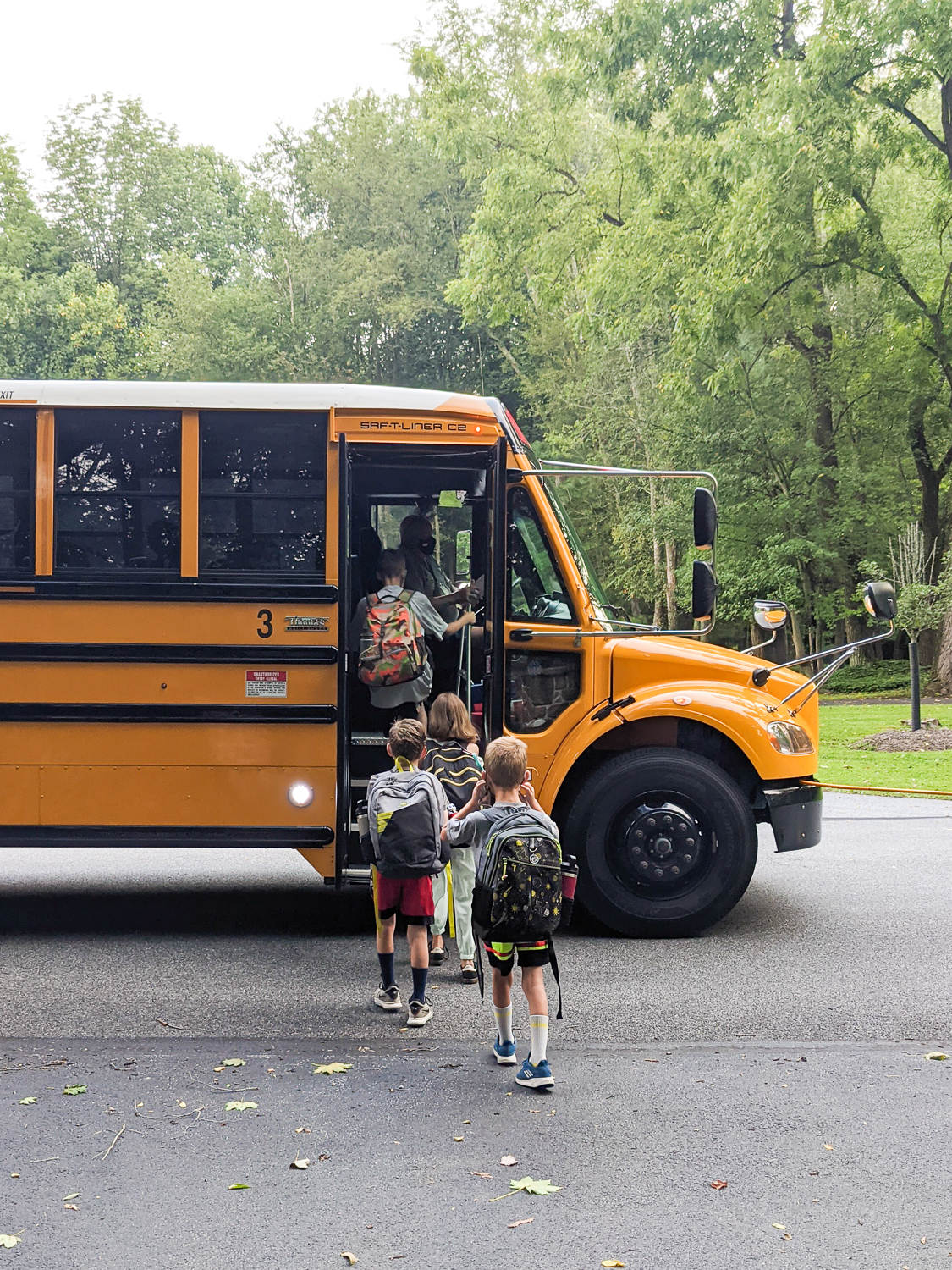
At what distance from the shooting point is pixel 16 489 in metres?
6.94

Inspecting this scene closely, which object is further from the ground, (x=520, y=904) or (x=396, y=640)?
(x=396, y=640)

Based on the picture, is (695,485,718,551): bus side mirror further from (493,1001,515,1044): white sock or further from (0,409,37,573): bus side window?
(0,409,37,573): bus side window

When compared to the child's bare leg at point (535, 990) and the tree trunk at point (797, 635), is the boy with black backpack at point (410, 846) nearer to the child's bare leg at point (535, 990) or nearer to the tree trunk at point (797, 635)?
the child's bare leg at point (535, 990)

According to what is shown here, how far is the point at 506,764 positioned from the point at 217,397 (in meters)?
3.01

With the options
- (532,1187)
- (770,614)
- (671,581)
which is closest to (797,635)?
(671,581)

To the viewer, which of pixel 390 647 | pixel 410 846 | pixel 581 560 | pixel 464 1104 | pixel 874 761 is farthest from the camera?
pixel 874 761

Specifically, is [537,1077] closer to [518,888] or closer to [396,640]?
[518,888]

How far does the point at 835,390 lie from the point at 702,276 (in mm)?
8057

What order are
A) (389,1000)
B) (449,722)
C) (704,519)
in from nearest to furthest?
1. (389,1000)
2. (449,722)
3. (704,519)

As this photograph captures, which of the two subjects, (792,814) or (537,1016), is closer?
(537,1016)

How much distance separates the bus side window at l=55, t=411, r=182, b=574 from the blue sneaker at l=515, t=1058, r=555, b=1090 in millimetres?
3337

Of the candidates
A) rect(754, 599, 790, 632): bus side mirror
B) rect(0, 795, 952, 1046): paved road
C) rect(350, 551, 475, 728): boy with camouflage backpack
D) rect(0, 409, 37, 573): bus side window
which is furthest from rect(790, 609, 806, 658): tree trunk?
rect(0, 409, 37, 573): bus side window

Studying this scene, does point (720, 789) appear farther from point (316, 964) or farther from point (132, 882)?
point (132, 882)

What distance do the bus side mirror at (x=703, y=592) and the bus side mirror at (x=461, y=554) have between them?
1.31 meters
